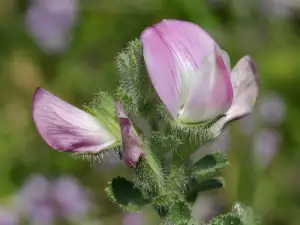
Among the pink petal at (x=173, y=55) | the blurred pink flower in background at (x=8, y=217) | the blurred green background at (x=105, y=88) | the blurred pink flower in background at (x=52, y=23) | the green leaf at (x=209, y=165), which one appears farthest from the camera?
the blurred pink flower in background at (x=52, y=23)

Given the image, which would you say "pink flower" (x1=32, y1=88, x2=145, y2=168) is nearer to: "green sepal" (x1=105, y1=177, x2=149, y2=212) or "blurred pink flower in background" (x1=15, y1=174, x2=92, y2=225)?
"green sepal" (x1=105, y1=177, x2=149, y2=212)

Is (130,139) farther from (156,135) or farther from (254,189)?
(254,189)

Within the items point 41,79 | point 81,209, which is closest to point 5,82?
point 41,79

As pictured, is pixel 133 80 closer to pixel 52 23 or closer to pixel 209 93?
pixel 209 93

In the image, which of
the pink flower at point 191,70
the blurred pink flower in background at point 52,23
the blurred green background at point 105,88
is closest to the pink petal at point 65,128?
the pink flower at point 191,70

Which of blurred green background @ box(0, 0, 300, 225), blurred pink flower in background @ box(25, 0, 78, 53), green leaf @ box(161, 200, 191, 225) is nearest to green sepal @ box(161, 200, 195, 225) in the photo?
green leaf @ box(161, 200, 191, 225)

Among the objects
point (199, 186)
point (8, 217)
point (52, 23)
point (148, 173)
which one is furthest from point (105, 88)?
point (148, 173)

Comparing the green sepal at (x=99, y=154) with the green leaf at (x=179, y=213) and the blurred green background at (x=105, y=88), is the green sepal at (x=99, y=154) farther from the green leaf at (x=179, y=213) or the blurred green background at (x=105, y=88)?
the blurred green background at (x=105, y=88)
